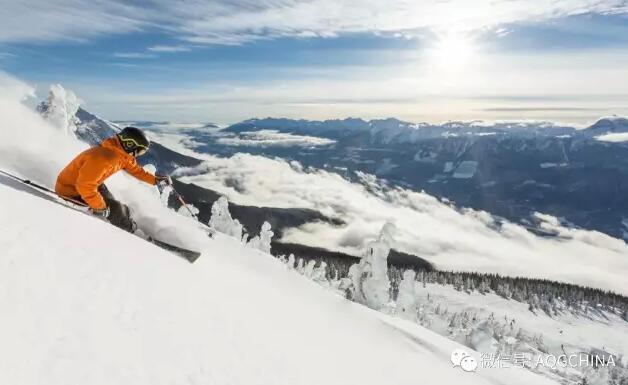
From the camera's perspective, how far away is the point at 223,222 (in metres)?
68.8

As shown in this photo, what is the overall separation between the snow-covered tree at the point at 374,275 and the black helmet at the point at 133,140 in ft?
156

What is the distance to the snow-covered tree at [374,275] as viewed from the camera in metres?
59.7

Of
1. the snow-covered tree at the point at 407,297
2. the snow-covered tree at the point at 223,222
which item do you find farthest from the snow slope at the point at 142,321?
the snow-covered tree at the point at 407,297

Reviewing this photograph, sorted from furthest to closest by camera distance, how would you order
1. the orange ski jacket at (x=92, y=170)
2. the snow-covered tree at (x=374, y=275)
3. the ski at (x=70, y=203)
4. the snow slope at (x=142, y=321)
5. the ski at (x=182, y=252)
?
the snow-covered tree at (x=374, y=275)
the ski at (x=182, y=252)
the ski at (x=70, y=203)
the orange ski jacket at (x=92, y=170)
the snow slope at (x=142, y=321)

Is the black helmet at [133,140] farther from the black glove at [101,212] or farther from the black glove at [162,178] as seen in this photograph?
the black glove at [101,212]

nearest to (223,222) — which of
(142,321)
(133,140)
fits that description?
(133,140)

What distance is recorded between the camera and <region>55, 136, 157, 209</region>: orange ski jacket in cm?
1269

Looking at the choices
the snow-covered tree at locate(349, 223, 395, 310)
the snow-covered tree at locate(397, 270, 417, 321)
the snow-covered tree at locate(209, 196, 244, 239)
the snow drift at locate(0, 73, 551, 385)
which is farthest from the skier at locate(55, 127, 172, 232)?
the snow-covered tree at locate(397, 270, 417, 321)

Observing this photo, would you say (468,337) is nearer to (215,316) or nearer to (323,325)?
(323,325)

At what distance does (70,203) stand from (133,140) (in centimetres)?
238

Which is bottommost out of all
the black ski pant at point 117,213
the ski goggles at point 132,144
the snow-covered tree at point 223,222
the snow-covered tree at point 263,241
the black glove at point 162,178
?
the snow-covered tree at point 263,241

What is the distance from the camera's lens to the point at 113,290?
8438mm

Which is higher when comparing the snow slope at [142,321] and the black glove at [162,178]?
the black glove at [162,178]

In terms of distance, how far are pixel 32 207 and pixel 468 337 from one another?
62970mm
